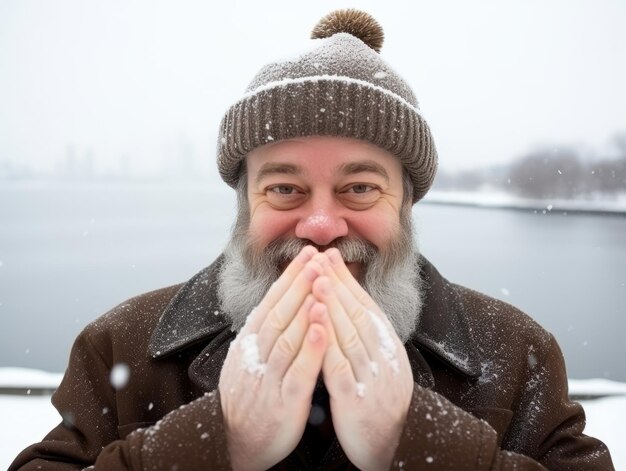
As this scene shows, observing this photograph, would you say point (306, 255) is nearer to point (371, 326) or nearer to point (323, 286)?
point (323, 286)

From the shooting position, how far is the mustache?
1.53m

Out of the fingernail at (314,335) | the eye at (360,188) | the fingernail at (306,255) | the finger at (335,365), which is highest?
the eye at (360,188)

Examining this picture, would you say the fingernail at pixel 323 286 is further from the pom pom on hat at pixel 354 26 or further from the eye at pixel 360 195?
the pom pom on hat at pixel 354 26

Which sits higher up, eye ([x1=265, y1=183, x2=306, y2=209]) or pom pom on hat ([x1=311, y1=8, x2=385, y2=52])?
pom pom on hat ([x1=311, y1=8, x2=385, y2=52])

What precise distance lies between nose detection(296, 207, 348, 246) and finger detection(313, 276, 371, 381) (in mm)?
375

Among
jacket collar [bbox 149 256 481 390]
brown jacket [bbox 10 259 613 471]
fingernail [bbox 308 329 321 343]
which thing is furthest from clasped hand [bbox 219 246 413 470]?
jacket collar [bbox 149 256 481 390]

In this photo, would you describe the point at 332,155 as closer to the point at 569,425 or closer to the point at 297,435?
the point at 297,435

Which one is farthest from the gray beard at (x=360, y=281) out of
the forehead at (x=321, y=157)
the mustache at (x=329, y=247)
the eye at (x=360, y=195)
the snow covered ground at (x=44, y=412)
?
the snow covered ground at (x=44, y=412)

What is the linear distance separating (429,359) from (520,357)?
A: 0.31 metres

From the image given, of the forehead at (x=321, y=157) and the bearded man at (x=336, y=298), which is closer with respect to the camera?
the bearded man at (x=336, y=298)

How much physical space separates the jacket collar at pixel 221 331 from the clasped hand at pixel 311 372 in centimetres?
42

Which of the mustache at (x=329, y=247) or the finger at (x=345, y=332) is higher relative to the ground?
the mustache at (x=329, y=247)

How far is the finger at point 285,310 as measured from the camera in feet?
3.57

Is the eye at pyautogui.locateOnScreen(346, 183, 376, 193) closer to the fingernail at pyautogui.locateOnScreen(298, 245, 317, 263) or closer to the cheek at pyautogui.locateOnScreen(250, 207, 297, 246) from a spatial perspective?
the cheek at pyautogui.locateOnScreen(250, 207, 297, 246)
